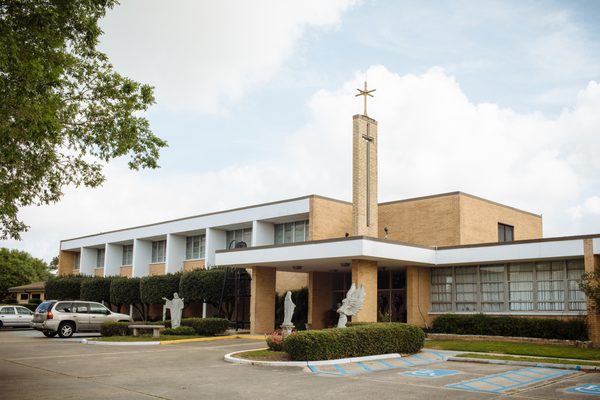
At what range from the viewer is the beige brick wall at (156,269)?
42.4 meters

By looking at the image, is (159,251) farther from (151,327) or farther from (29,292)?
(29,292)

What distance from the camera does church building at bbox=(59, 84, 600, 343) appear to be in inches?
925

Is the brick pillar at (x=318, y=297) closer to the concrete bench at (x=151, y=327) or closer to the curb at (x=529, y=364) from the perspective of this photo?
the concrete bench at (x=151, y=327)

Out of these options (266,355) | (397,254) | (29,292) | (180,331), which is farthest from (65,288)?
(266,355)

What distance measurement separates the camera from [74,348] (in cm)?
2088

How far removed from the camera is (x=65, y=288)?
46.2 metres

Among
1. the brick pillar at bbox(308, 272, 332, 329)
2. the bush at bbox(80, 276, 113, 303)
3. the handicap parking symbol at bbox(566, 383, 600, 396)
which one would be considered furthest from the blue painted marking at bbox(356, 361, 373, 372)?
the bush at bbox(80, 276, 113, 303)

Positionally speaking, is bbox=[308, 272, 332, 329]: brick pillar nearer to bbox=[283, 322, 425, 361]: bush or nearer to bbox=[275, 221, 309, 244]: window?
bbox=[275, 221, 309, 244]: window

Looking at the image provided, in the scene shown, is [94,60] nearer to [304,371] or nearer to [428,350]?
[304,371]

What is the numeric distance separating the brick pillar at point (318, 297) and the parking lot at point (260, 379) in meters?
11.9

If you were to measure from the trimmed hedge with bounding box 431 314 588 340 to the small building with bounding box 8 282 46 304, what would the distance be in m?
42.8

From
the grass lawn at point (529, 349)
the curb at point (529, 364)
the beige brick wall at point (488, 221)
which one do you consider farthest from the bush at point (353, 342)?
the beige brick wall at point (488, 221)

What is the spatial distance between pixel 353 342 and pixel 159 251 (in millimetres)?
29509

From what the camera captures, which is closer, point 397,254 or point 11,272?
point 397,254
